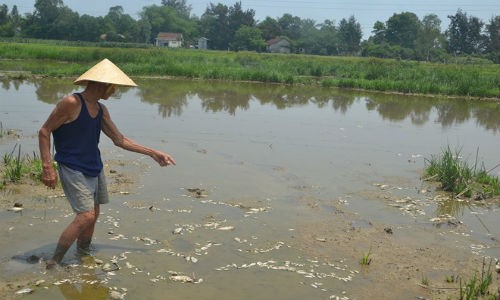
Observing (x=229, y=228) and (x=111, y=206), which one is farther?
(x=111, y=206)

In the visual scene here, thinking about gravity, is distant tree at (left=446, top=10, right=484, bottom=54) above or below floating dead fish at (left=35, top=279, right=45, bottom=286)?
above

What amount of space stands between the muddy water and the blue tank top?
1.00 meters

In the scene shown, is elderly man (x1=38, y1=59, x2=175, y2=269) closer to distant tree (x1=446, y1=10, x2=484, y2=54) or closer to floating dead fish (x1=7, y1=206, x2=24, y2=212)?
floating dead fish (x1=7, y1=206, x2=24, y2=212)

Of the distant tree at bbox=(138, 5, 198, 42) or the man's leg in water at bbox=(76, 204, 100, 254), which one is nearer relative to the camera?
the man's leg in water at bbox=(76, 204, 100, 254)

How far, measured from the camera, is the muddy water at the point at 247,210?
4.89m

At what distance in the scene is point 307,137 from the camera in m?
13.5

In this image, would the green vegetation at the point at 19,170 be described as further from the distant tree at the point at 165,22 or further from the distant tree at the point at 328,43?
the distant tree at the point at 165,22

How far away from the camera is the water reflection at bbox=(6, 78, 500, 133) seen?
18719 millimetres

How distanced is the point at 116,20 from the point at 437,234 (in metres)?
89.7

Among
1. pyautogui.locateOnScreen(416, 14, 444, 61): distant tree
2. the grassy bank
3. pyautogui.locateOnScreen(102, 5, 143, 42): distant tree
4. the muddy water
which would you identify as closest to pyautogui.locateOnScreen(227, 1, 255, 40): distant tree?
pyautogui.locateOnScreen(102, 5, 143, 42): distant tree

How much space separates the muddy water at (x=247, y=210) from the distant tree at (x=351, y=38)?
227 feet

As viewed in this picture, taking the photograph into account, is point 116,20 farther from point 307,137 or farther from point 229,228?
point 229,228

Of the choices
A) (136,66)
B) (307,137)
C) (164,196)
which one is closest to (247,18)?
(136,66)

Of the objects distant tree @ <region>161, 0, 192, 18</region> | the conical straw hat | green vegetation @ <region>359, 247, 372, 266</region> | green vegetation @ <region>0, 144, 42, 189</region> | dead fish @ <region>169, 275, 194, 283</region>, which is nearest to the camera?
the conical straw hat
